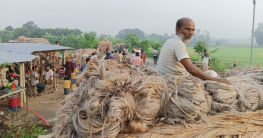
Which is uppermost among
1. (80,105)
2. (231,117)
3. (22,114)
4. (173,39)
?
(173,39)

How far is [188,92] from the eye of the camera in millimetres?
1516

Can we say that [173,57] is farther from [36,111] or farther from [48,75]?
[48,75]

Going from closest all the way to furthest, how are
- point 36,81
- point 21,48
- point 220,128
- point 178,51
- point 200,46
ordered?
point 220,128
point 178,51
point 21,48
point 36,81
point 200,46

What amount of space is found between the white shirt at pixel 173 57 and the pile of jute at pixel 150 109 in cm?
36

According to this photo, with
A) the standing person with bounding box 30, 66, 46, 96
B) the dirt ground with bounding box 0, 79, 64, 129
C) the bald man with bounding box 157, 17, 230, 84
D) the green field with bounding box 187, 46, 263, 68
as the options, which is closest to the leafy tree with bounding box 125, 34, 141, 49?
the green field with bounding box 187, 46, 263, 68

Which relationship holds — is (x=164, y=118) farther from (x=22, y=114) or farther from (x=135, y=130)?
(x=22, y=114)

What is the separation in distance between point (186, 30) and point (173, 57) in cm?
29

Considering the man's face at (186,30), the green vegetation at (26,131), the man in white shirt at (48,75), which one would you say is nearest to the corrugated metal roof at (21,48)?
the man in white shirt at (48,75)

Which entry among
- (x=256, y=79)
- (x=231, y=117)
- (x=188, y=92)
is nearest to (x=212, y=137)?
(x=231, y=117)

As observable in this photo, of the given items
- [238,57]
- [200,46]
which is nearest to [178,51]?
[200,46]

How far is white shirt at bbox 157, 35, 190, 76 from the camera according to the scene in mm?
2035

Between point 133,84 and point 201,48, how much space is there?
17.0 m

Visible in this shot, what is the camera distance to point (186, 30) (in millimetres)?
2070

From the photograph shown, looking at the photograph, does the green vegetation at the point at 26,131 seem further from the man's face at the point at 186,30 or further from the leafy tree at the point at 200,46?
the leafy tree at the point at 200,46
